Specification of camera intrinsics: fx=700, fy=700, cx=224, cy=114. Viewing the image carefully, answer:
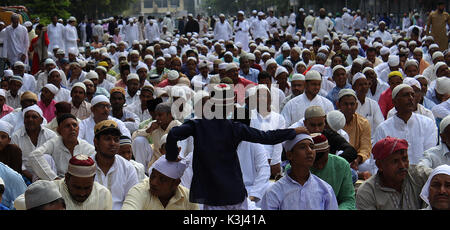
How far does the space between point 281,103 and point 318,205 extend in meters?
4.96

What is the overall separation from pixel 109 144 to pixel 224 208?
1435 millimetres

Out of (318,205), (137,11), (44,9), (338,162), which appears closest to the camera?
(318,205)

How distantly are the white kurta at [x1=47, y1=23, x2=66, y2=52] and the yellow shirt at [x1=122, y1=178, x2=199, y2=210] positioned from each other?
53.0 ft

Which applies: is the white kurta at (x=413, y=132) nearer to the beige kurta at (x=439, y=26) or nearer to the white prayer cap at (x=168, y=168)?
the white prayer cap at (x=168, y=168)

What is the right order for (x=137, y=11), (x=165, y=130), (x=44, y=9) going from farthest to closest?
1. (x=137, y=11)
2. (x=44, y=9)
3. (x=165, y=130)

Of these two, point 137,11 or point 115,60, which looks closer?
point 115,60

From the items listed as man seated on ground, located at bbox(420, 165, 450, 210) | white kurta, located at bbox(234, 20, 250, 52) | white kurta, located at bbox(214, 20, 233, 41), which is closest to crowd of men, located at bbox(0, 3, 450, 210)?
man seated on ground, located at bbox(420, 165, 450, 210)

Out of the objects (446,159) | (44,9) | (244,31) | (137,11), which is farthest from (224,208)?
(137,11)

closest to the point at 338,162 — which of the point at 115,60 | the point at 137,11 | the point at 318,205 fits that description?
the point at 318,205

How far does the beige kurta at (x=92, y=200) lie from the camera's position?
14.8 feet

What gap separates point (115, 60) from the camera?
18.0 metres

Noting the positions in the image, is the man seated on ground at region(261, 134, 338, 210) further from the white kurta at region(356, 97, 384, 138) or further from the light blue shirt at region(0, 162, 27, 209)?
the white kurta at region(356, 97, 384, 138)

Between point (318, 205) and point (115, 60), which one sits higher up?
point (318, 205)

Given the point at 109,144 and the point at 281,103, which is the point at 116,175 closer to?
the point at 109,144
